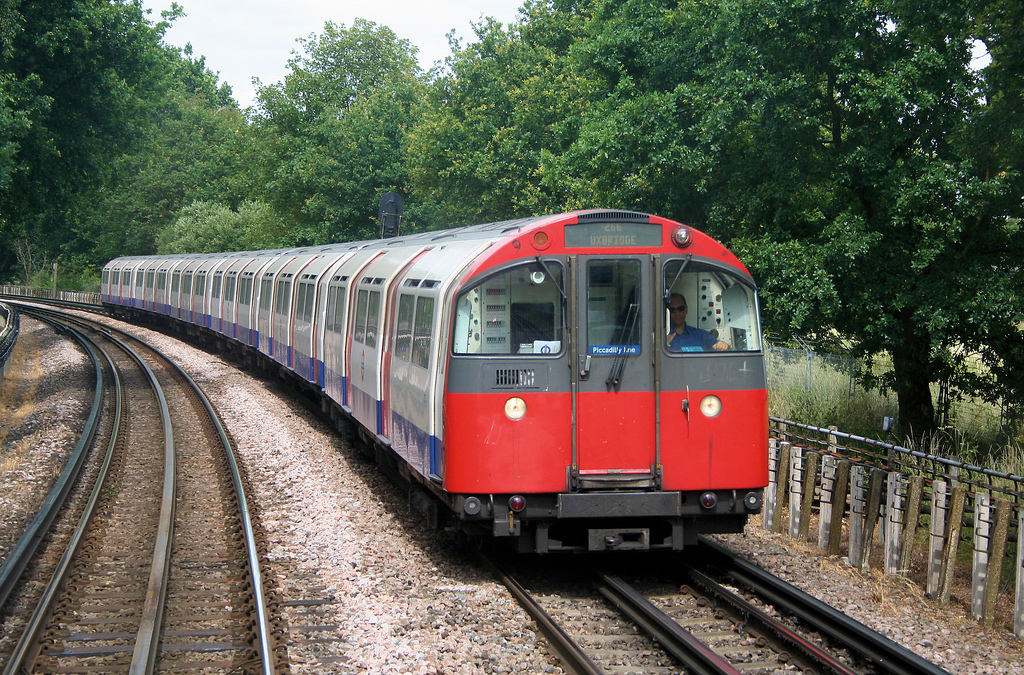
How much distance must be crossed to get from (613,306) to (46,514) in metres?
6.40


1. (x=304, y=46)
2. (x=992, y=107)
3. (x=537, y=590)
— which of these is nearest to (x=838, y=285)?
(x=992, y=107)

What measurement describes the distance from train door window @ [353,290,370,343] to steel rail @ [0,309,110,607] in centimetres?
381

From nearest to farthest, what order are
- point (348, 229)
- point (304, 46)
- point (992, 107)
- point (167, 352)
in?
1. point (992, 107)
2. point (167, 352)
3. point (348, 229)
4. point (304, 46)

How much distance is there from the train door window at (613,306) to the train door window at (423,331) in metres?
1.43

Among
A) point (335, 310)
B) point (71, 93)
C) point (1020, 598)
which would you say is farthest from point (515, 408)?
point (71, 93)

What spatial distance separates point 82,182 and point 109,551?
17767 millimetres

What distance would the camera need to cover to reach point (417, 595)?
7.71 m

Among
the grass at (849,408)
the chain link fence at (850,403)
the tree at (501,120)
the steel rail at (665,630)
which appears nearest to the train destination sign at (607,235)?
the steel rail at (665,630)

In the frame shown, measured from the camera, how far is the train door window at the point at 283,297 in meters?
18.9

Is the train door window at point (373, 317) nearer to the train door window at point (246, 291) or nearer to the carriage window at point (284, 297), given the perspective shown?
the carriage window at point (284, 297)

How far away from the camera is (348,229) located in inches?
1779

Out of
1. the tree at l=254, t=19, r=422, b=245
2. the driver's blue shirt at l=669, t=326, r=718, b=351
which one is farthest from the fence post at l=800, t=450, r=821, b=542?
the tree at l=254, t=19, r=422, b=245

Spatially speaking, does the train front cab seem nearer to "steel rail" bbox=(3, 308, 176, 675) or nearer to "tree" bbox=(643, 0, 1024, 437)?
"steel rail" bbox=(3, 308, 176, 675)

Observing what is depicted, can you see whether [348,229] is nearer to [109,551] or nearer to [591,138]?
[591,138]
